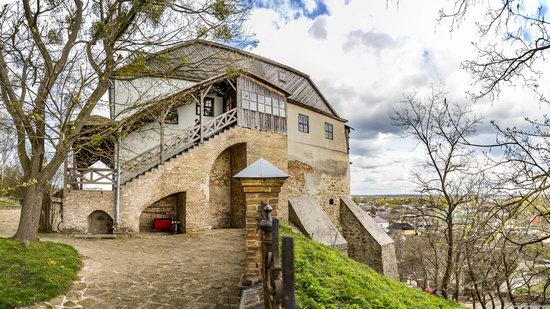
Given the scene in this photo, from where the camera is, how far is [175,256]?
30.0 feet

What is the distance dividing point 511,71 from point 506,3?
106 cm

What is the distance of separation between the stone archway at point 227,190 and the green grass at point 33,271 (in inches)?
316

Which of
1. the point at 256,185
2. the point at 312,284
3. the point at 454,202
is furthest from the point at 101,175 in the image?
the point at 454,202

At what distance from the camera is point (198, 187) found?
1428 centimetres

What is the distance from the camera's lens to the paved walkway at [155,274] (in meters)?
5.79

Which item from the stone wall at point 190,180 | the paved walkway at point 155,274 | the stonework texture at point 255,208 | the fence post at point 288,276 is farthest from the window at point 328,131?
the fence post at point 288,276

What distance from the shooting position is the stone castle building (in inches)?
468

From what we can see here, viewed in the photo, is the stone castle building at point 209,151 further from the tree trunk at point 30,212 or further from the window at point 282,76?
the tree trunk at point 30,212

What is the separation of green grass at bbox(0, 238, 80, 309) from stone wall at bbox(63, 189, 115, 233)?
11.1 ft

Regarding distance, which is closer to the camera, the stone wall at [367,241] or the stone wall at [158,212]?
the stone wall at [158,212]

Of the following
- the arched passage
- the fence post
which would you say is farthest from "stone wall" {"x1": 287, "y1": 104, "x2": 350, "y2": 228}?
the fence post

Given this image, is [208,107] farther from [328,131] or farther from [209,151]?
[328,131]

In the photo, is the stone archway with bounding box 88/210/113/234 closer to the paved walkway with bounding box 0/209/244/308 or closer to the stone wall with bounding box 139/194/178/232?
the paved walkway with bounding box 0/209/244/308

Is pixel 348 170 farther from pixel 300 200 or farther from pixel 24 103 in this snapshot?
pixel 24 103
